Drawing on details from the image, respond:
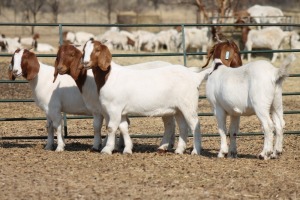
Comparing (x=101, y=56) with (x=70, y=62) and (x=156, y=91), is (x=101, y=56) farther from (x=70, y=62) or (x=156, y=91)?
(x=156, y=91)

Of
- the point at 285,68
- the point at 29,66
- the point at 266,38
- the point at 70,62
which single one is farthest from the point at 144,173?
the point at 266,38

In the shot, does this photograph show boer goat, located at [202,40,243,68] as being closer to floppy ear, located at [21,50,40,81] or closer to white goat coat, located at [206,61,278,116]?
white goat coat, located at [206,61,278,116]

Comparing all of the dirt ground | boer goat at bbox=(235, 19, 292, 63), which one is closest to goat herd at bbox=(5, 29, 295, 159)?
the dirt ground

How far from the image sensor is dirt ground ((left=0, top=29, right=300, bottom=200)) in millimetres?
8414

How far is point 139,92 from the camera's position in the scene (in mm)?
10797

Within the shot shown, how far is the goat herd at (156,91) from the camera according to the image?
10109 millimetres

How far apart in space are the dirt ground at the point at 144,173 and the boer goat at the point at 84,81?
14.3 inches

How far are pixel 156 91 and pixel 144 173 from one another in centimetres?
166

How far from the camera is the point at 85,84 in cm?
1115

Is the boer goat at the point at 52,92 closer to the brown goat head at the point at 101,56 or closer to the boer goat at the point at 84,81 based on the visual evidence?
the boer goat at the point at 84,81

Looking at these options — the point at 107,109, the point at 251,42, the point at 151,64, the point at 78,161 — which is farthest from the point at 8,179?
the point at 251,42

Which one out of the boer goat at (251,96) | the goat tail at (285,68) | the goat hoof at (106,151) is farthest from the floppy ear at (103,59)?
the goat tail at (285,68)

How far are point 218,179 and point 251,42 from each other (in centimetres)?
2173

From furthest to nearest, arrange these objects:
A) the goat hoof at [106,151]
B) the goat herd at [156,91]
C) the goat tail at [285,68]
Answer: the goat hoof at [106,151], the goat herd at [156,91], the goat tail at [285,68]
